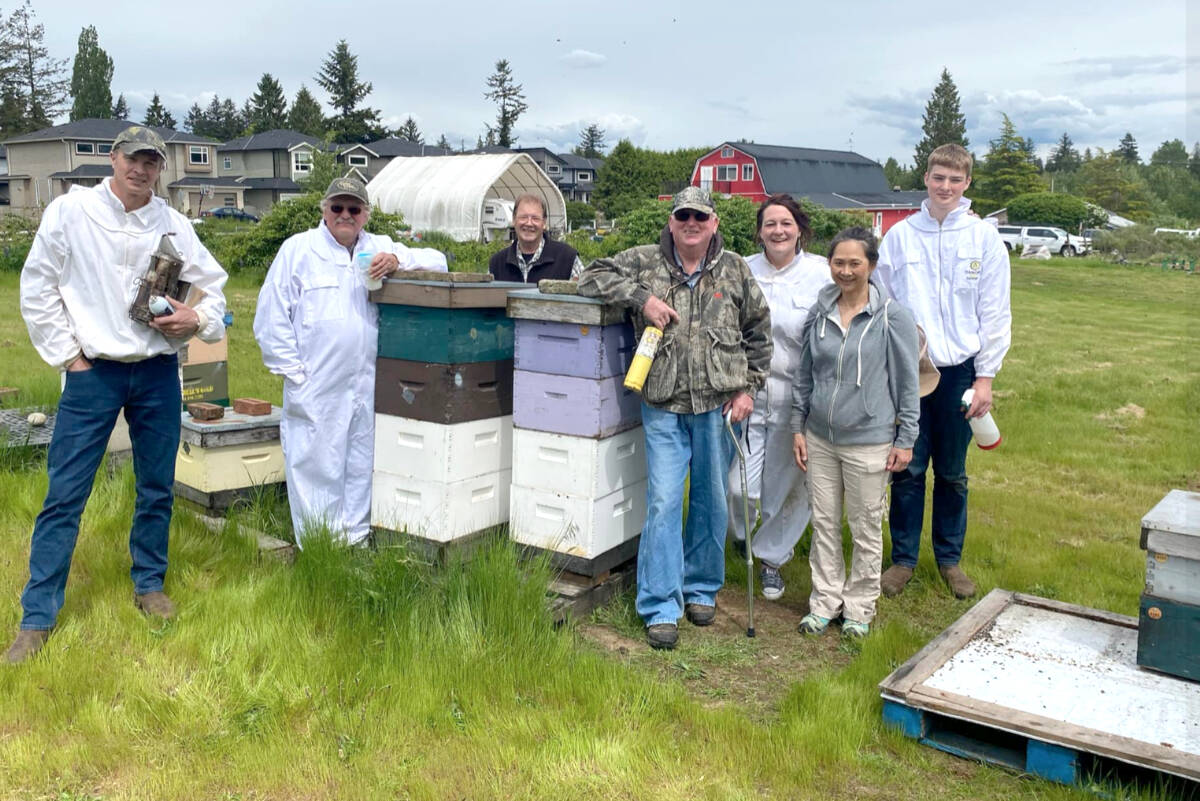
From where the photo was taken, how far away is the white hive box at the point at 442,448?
4.61m

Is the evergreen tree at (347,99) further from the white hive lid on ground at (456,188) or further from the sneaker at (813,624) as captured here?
the sneaker at (813,624)

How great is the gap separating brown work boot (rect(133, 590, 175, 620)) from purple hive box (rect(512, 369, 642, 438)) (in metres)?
1.84

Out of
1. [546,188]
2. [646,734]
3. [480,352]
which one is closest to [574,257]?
[480,352]

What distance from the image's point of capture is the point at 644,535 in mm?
4621

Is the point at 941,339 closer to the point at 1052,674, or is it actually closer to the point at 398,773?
the point at 1052,674

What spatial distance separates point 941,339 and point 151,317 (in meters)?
3.88

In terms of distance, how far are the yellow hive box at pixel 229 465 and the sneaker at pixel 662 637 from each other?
2618 mm

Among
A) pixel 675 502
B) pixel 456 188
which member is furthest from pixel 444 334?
pixel 456 188

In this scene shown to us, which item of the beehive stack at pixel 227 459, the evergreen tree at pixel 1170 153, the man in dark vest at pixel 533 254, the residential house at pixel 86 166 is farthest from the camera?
the evergreen tree at pixel 1170 153

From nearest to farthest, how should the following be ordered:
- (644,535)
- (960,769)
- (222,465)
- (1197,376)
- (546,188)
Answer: (960,769) → (644,535) → (222,465) → (1197,376) → (546,188)

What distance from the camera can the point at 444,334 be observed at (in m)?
4.59

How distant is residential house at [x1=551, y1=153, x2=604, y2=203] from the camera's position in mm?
84000

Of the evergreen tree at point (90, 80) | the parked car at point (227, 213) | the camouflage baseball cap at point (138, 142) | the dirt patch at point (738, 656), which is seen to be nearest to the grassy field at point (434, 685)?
the dirt patch at point (738, 656)

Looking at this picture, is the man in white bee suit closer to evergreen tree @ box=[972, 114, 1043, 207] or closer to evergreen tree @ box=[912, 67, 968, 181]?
evergreen tree @ box=[972, 114, 1043, 207]
